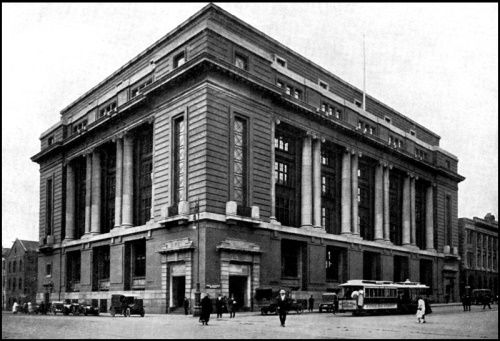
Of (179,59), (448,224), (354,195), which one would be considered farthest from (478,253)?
(179,59)

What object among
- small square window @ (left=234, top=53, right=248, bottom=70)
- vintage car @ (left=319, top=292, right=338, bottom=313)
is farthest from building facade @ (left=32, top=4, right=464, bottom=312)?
vintage car @ (left=319, top=292, right=338, bottom=313)

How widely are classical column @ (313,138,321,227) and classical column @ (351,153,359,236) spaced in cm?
764

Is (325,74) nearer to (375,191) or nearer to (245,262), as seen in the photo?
(375,191)

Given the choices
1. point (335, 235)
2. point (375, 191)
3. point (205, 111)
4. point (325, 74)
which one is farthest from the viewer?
point (375, 191)

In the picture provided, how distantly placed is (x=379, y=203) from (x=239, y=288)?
92.5 feet

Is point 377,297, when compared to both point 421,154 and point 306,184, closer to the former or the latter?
point 306,184

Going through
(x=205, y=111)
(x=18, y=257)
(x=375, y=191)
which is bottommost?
(x=18, y=257)

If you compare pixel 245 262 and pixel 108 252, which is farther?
pixel 108 252

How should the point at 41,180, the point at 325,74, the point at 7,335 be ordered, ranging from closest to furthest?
the point at 7,335, the point at 325,74, the point at 41,180

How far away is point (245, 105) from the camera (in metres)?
51.9

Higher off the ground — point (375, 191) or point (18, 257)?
point (375, 191)

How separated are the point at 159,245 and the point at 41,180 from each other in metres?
34.6

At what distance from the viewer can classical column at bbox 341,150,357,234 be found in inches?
2586

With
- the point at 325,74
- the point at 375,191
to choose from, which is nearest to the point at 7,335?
the point at 325,74
